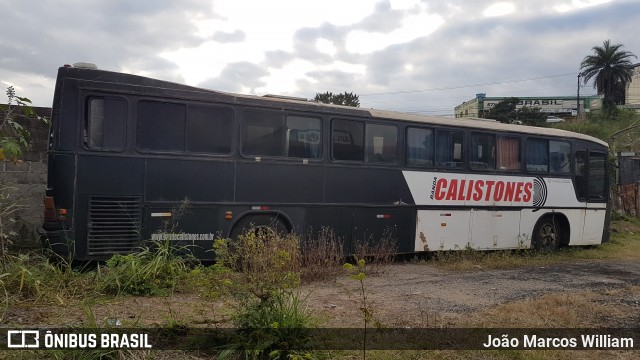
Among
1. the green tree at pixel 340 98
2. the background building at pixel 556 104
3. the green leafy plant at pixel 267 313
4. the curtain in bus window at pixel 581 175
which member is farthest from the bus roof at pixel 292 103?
the background building at pixel 556 104

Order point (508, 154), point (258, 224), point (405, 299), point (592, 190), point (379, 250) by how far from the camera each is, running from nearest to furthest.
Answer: point (405, 299), point (258, 224), point (379, 250), point (508, 154), point (592, 190)

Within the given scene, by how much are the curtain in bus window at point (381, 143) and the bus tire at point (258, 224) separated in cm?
210

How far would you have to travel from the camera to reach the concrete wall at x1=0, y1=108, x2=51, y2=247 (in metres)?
8.70

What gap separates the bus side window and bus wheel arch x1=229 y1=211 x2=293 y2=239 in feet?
6.96

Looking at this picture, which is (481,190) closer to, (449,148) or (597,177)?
(449,148)

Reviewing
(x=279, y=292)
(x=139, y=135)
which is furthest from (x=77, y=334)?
(x=139, y=135)

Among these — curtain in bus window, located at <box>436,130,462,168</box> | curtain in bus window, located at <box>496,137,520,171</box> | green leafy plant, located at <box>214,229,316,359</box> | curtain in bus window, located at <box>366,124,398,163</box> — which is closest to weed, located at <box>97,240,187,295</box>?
green leafy plant, located at <box>214,229,316,359</box>

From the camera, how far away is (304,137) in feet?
28.9

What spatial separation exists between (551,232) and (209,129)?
8.26 metres

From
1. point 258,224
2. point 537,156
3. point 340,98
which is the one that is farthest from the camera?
point 340,98

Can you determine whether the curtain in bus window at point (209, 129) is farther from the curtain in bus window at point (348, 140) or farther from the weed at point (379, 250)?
the weed at point (379, 250)

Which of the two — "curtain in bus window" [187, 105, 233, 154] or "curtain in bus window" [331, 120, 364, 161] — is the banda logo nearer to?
"curtain in bus window" [331, 120, 364, 161]

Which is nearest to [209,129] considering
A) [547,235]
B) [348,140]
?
[348,140]

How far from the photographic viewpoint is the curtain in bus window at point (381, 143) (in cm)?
945
